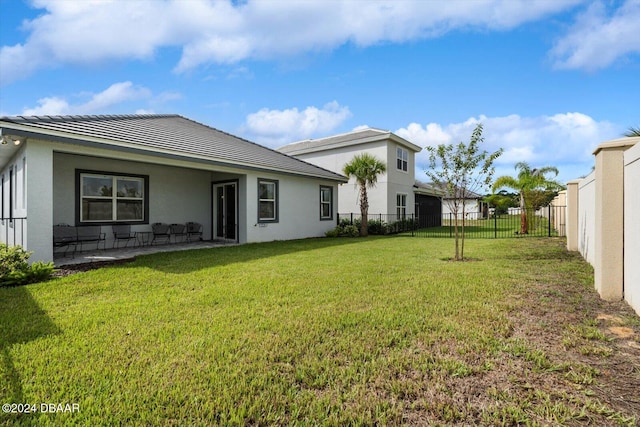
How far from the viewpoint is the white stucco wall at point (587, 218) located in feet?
23.8

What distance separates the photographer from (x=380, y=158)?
20.2 metres

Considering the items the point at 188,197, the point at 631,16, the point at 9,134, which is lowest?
the point at 188,197

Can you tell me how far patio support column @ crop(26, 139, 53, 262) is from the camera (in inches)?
295

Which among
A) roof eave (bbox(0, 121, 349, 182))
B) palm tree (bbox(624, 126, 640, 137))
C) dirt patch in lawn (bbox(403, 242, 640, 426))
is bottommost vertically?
dirt patch in lawn (bbox(403, 242, 640, 426))

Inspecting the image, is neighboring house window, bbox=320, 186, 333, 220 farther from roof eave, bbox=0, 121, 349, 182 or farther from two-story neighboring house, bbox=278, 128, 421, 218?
roof eave, bbox=0, 121, 349, 182

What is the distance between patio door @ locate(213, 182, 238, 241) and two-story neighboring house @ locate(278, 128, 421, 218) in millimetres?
9599

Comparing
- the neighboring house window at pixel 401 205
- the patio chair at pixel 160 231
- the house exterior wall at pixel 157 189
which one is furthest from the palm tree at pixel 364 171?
the patio chair at pixel 160 231

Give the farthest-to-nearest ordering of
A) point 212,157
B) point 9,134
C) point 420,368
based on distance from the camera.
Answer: point 212,157 → point 9,134 → point 420,368

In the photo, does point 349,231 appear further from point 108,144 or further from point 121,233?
point 108,144

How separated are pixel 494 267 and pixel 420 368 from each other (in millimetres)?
5975

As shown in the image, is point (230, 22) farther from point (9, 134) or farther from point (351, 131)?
point (351, 131)

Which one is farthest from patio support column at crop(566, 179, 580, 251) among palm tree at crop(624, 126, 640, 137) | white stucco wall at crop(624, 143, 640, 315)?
white stucco wall at crop(624, 143, 640, 315)

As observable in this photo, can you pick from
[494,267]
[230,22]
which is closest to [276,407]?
[494,267]

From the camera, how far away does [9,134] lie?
707 centimetres
